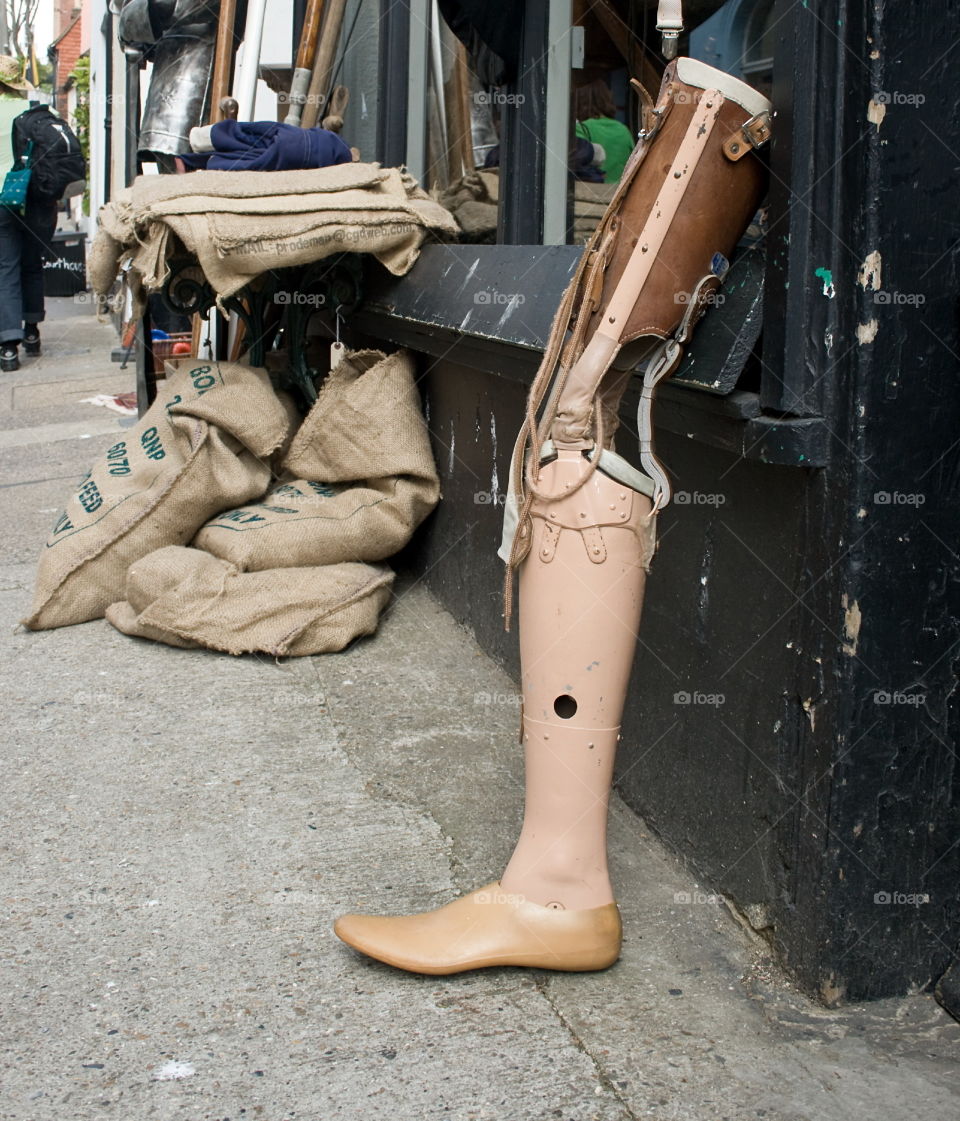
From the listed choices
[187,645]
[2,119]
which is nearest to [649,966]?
[187,645]

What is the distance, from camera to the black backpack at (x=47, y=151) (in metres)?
8.56

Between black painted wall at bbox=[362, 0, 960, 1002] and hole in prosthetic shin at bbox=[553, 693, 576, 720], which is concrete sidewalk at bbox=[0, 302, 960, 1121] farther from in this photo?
hole in prosthetic shin at bbox=[553, 693, 576, 720]

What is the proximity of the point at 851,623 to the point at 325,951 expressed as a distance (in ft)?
3.18

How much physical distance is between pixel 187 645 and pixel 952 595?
221cm

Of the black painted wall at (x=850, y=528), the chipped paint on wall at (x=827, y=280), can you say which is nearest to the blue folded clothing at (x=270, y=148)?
the black painted wall at (x=850, y=528)

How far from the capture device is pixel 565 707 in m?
1.85
